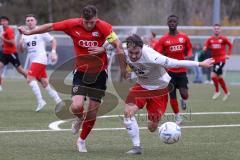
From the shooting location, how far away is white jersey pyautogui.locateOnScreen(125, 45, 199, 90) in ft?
32.7

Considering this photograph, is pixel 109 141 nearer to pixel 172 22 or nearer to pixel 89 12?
pixel 89 12

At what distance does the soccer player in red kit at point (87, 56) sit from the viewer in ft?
33.8

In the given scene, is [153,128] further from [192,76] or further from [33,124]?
[192,76]

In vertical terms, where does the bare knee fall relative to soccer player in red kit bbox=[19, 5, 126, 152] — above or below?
below

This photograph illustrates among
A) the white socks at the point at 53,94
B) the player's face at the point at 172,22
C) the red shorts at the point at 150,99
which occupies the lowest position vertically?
the white socks at the point at 53,94

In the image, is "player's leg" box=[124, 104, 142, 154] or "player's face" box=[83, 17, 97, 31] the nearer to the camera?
"player's leg" box=[124, 104, 142, 154]

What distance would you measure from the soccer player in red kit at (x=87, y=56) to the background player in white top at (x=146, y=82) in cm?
34

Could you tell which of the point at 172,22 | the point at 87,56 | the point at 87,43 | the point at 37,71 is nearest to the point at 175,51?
the point at 172,22

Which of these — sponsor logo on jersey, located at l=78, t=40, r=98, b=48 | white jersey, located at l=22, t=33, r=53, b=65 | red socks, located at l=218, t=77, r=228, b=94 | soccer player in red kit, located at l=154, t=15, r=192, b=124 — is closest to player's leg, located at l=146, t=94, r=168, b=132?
sponsor logo on jersey, located at l=78, t=40, r=98, b=48

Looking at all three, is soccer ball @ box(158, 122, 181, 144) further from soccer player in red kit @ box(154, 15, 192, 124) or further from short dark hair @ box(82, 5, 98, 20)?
soccer player in red kit @ box(154, 15, 192, 124)

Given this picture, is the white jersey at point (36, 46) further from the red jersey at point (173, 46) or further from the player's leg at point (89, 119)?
the player's leg at point (89, 119)

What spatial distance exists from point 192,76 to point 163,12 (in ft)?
63.1

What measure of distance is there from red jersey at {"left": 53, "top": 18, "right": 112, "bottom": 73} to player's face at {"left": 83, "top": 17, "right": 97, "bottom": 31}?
60 mm

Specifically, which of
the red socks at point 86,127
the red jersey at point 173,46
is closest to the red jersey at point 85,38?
the red socks at point 86,127
